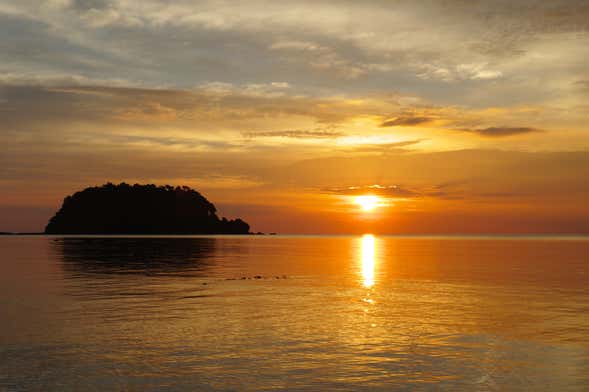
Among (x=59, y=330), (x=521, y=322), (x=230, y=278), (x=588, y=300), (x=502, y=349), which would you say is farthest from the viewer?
(x=230, y=278)

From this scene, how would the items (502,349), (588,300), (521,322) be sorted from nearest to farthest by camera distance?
(502,349), (521,322), (588,300)

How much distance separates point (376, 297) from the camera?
127 ft

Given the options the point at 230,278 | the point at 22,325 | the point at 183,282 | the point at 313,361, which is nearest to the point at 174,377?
the point at 313,361

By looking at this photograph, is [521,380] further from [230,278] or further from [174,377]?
[230,278]

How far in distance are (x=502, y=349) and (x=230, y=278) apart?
106 ft

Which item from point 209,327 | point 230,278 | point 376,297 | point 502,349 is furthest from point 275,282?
point 502,349

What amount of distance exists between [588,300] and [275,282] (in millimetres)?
23529

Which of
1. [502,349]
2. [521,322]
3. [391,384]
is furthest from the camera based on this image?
[521,322]

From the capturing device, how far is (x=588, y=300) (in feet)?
125

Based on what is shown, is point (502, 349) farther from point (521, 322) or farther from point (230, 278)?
point (230, 278)

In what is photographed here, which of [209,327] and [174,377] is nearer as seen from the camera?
[174,377]

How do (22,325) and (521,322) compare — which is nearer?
(22,325)

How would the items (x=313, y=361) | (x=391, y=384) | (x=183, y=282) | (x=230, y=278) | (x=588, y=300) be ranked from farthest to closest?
1. (x=230, y=278)
2. (x=183, y=282)
3. (x=588, y=300)
4. (x=313, y=361)
5. (x=391, y=384)

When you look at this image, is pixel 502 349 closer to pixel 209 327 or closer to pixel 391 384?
pixel 391 384
